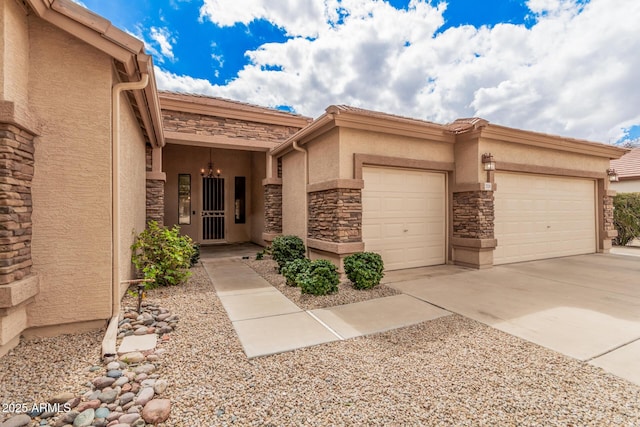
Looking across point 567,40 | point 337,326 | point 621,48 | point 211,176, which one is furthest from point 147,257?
point 621,48

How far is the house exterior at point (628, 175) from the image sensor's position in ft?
42.2

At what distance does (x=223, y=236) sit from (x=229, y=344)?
9302mm

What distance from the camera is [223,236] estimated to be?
11602mm

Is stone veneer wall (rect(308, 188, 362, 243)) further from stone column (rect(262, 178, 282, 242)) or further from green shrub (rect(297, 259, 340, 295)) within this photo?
stone column (rect(262, 178, 282, 242))

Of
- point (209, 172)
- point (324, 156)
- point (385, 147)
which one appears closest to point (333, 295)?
point (324, 156)

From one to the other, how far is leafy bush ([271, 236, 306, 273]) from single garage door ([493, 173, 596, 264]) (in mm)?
4880

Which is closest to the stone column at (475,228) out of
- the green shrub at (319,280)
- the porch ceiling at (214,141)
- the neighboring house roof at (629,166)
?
the green shrub at (319,280)

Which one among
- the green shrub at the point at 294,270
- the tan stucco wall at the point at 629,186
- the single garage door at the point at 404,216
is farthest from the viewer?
the tan stucco wall at the point at 629,186

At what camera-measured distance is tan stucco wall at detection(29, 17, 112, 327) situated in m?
2.90

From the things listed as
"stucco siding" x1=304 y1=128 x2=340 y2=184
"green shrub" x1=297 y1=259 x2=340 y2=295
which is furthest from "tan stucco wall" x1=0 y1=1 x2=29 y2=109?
"stucco siding" x1=304 y1=128 x2=340 y2=184

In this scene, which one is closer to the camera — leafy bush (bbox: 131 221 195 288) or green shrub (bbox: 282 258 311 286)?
leafy bush (bbox: 131 221 195 288)

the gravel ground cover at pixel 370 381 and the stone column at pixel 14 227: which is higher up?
the stone column at pixel 14 227

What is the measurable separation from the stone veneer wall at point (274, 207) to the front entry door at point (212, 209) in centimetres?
351

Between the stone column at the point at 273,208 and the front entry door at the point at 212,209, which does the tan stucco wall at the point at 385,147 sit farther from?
the front entry door at the point at 212,209
